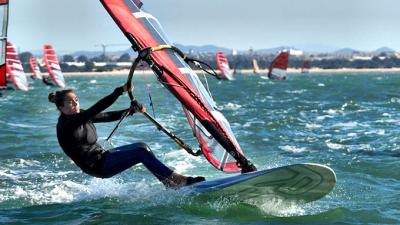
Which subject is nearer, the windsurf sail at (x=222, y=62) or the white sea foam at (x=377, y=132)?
the white sea foam at (x=377, y=132)

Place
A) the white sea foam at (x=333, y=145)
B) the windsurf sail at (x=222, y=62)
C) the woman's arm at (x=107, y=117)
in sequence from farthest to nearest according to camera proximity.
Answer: the windsurf sail at (x=222, y=62) → the white sea foam at (x=333, y=145) → the woman's arm at (x=107, y=117)

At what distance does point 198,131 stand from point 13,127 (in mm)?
9927

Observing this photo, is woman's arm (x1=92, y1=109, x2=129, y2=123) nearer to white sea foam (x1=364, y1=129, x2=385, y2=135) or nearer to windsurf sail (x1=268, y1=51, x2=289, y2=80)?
white sea foam (x1=364, y1=129, x2=385, y2=135)

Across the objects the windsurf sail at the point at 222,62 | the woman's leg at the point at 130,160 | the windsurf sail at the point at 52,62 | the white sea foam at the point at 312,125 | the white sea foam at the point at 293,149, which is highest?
the woman's leg at the point at 130,160

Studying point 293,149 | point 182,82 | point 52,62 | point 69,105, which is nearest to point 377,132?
point 293,149

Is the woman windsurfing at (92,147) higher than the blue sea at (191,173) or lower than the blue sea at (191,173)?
higher

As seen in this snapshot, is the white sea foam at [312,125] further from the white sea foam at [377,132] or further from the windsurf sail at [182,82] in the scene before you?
the windsurf sail at [182,82]

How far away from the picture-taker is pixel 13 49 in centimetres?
2953

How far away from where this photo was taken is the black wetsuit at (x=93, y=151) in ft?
21.5

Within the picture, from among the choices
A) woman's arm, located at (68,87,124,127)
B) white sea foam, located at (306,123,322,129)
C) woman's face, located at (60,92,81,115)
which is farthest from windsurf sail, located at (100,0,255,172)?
white sea foam, located at (306,123,322,129)

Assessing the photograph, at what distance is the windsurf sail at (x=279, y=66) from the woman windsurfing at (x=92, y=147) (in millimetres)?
37639

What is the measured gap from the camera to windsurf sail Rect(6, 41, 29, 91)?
1157 inches

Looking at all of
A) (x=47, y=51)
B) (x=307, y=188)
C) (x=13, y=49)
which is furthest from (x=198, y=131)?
(x=47, y=51)

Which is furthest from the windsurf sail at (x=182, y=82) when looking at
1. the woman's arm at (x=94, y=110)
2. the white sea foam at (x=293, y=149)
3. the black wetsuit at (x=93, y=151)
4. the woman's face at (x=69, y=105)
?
the white sea foam at (x=293, y=149)
